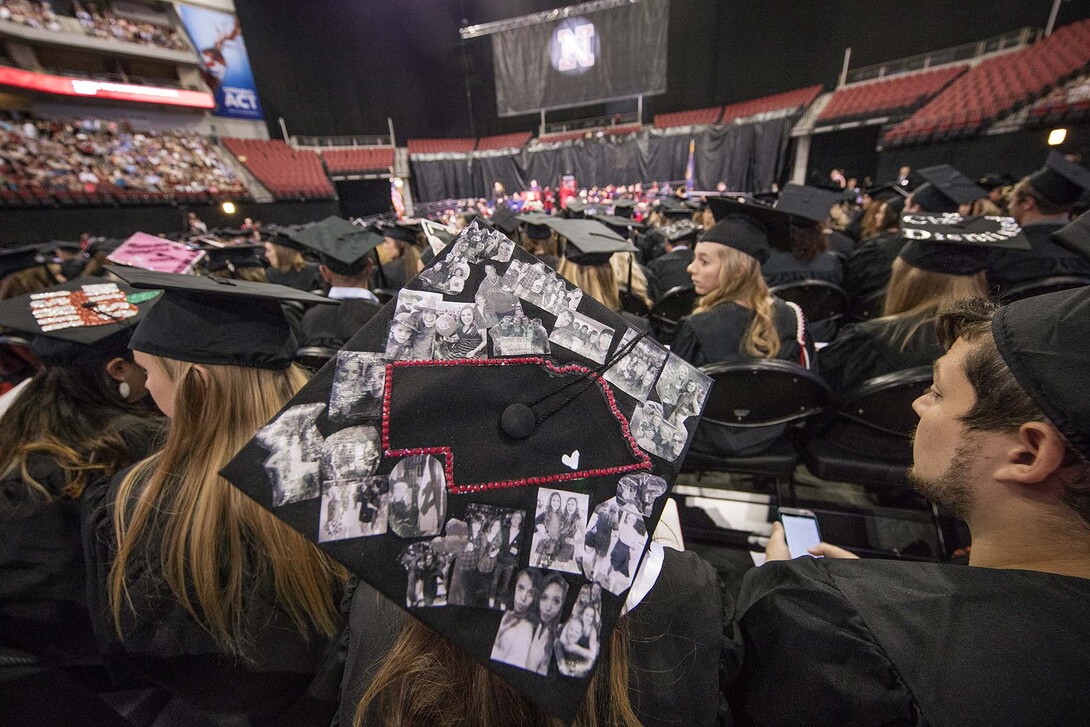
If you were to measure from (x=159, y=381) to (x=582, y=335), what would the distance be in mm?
1216

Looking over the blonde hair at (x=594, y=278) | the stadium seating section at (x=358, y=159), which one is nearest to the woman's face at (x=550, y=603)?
the blonde hair at (x=594, y=278)

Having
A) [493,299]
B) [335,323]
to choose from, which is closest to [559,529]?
[493,299]

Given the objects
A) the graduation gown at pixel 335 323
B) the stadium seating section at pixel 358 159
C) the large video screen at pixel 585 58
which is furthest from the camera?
the stadium seating section at pixel 358 159

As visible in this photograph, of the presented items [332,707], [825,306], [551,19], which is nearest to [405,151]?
[551,19]

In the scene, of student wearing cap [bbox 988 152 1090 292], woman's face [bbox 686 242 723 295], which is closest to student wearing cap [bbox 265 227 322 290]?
woman's face [bbox 686 242 723 295]

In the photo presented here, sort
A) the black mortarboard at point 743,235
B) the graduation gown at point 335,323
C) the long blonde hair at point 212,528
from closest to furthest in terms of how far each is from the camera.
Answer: the long blonde hair at point 212,528 < the black mortarboard at point 743,235 < the graduation gown at point 335,323

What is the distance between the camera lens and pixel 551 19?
16078mm

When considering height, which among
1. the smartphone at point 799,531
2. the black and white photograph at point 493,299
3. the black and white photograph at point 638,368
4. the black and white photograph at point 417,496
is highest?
the black and white photograph at point 493,299

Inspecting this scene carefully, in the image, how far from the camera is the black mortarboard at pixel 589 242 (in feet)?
9.09

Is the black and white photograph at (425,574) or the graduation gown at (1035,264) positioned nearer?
the black and white photograph at (425,574)

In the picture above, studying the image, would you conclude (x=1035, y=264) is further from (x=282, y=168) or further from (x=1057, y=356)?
(x=282, y=168)

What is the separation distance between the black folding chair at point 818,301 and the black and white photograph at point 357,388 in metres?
3.00

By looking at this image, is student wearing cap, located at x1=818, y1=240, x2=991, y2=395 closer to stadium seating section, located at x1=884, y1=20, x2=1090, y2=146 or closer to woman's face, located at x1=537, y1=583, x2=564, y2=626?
woman's face, located at x1=537, y1=583, x2=564, y2=626

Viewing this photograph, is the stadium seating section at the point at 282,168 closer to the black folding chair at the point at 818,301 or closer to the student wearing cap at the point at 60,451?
the student wearing cap at the point at 60,451
